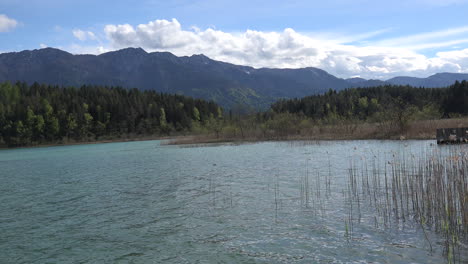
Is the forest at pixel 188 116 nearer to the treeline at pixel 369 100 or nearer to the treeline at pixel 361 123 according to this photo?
the treeline at pixel 361 123

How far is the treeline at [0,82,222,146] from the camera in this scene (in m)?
123

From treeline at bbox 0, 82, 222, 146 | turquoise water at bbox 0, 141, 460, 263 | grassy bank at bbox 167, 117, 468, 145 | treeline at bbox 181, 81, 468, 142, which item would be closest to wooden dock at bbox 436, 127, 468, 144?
grassy bank at bbox 167, 117, 468, 145

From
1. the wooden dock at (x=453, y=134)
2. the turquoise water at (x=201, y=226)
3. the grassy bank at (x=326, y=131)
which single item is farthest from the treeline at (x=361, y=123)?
the turquoise water at (x=201, y=226)

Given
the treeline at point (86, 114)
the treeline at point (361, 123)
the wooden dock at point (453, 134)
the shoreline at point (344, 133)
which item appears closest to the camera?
the wooden dock at point (453, 134)

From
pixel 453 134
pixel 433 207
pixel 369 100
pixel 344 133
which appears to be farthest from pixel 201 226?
pixel 369 100

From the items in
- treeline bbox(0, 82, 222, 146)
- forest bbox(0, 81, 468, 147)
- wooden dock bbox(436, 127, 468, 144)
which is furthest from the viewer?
treeline bbox(0, 82, 222, 146)

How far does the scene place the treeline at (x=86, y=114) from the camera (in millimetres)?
122750

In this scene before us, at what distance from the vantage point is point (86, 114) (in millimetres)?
135625

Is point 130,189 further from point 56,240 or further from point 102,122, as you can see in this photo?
point 102,122

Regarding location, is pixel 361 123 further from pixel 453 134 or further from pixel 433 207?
pixel 433 207

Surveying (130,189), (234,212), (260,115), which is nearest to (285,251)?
(234,212)

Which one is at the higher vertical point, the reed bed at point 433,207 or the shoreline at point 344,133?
the shoreline at point 344,133

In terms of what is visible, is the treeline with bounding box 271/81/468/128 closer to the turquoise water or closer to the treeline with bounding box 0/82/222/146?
the treeline with bounding box 0/82/222/146

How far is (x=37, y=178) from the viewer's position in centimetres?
3338
